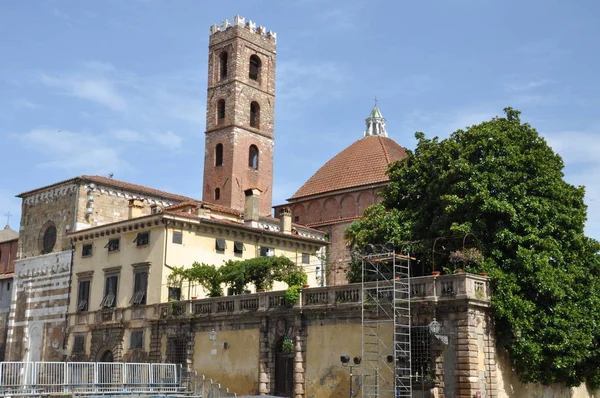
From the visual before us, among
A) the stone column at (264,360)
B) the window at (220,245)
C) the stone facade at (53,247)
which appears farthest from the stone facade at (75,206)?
the stone column at (264,360)

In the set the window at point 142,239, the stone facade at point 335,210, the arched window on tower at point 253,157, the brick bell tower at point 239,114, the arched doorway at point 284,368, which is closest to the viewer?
the arched doorway at point 284,368

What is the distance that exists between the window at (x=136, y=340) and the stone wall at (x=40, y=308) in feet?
20.3

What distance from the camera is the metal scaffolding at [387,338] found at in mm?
27422

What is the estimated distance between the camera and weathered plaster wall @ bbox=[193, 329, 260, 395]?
33.2m

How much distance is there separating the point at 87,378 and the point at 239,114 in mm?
31242

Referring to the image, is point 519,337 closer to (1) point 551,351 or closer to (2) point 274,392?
(1) point 551,351

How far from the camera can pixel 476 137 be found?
104ft

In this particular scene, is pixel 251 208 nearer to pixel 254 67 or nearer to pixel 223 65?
pixel 223 65

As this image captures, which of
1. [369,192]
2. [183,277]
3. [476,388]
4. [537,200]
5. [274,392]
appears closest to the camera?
[476,388]

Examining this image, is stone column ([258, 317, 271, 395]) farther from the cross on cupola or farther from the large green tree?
the cross on cupola

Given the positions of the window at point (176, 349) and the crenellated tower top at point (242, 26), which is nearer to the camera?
the window at point (176, 349)

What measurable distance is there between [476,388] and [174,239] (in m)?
Answer: 18.8

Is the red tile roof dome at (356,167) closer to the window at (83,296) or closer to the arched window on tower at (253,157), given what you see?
the arched window on tower at (253,157)

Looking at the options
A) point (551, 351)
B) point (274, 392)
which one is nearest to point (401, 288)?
point (551, 351)
